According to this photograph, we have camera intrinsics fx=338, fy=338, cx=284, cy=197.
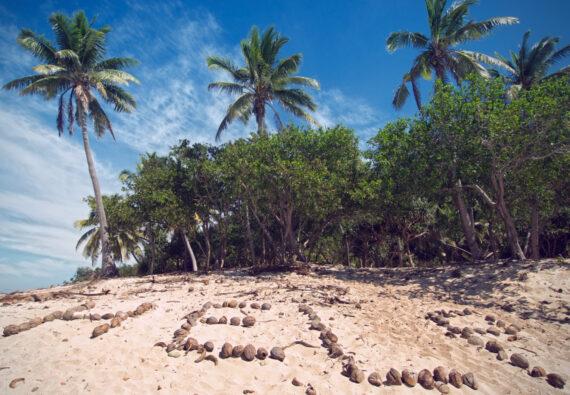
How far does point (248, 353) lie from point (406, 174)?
1016 cm

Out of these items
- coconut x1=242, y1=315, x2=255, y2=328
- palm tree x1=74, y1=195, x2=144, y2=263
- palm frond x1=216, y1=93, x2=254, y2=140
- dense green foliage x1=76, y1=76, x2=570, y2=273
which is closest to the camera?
coconut x1=242, y1=315, x2=255, y2=328

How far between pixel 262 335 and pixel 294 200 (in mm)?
9357

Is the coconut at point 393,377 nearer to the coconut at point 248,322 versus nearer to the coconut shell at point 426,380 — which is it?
the coconut shell at point 426,380

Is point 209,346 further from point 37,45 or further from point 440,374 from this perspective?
point 37,45

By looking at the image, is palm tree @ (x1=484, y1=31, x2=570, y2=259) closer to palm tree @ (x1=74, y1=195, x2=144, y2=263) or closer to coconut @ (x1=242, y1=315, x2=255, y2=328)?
coconut @ (x1=242, y1=315, x2=255, y2=328)

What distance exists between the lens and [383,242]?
25906 millimetres

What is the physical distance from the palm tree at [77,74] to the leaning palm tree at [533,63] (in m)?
24.9

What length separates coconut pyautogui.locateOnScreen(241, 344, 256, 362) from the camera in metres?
5.16

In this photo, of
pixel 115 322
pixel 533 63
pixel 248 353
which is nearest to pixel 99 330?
pixel 115 322

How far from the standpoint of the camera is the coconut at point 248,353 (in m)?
5.16

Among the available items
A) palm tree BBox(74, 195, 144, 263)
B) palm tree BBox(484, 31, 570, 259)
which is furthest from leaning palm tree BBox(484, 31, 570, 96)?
palm tree BBox(74, 195, 144, 263)

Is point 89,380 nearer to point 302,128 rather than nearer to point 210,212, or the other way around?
point 302,128

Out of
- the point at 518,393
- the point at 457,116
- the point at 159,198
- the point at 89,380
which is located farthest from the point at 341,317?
the point at 159,198

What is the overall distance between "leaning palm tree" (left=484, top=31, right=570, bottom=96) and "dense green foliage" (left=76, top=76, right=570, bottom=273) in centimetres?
910
